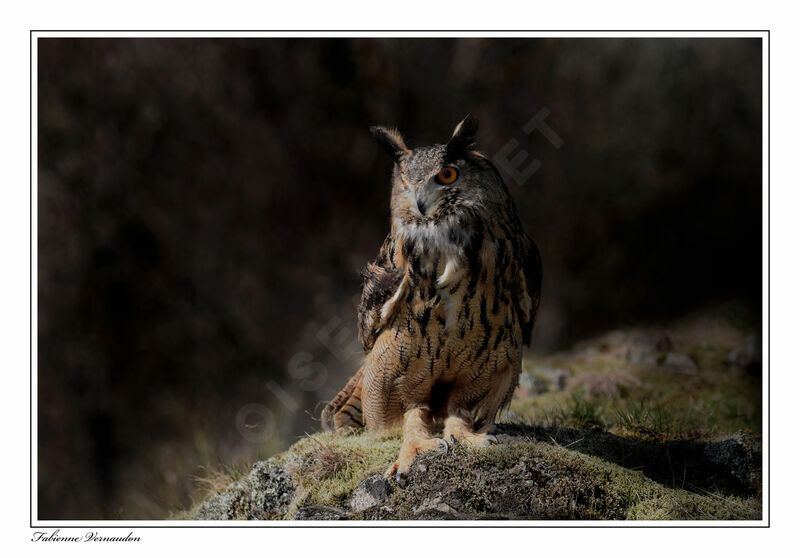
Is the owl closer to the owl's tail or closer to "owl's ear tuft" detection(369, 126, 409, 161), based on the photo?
"owl's ear tuft" detection(369, 126, 409, 161)

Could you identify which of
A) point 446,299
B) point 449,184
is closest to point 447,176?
point 449,184

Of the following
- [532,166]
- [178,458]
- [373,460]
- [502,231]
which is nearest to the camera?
[502,231]

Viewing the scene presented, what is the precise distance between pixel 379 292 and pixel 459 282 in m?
0.25

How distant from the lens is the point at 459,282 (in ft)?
5.79

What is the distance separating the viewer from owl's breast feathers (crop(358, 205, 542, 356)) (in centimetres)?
176

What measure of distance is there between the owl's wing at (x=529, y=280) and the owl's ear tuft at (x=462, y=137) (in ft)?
1.06

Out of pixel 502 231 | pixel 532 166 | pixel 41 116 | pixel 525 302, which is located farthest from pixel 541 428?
pixel 41 116

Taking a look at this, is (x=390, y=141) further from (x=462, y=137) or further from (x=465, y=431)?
(x=465, y=431)

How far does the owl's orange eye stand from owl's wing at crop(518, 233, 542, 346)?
30 centimetres

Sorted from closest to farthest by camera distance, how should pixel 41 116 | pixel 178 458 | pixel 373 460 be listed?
pixel 373 460, pixel 41 116, pixel 178 458

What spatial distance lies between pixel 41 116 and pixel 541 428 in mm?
2366
